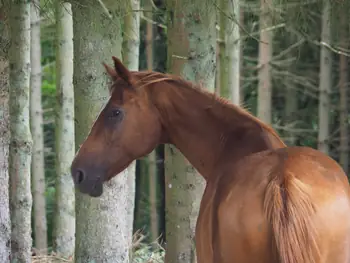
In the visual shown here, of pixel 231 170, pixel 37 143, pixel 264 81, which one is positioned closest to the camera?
pixel 231 170

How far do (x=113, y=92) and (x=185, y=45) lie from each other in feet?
4.19

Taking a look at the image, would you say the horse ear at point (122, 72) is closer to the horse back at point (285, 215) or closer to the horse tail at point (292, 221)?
the horse back at point (285, 215)

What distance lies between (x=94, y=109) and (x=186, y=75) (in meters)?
0.72

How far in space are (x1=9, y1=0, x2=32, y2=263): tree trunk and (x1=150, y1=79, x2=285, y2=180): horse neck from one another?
8.44ft

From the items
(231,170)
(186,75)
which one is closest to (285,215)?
(231,170)

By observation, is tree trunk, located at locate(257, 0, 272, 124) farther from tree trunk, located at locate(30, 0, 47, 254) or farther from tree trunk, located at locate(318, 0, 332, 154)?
→ tree trunk, located at locate(30, 0, 47, 254)

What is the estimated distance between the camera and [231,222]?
8.82 ft

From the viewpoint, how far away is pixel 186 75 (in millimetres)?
4594

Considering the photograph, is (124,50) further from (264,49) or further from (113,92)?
(264,49)

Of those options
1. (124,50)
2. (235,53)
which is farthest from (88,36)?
(235,53)

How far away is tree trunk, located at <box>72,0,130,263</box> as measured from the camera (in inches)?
175

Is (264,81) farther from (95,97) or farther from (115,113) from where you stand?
(115,113)

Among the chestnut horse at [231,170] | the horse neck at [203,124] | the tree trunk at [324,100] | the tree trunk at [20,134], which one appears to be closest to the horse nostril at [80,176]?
the chestnut horse at [231,170]

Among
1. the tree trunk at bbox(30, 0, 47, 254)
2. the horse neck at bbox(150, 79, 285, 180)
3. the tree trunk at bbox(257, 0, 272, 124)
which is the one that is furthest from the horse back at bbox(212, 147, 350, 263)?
the tree trunk at bbox(257, 0, 272, 124)
